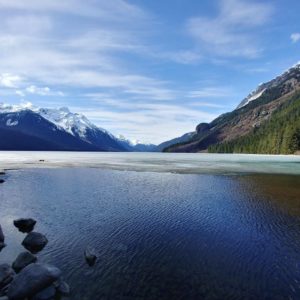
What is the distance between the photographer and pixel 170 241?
28.1 meters

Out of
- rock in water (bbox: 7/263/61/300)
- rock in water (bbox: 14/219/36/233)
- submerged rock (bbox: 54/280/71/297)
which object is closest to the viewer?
rock in water (bbox: 7/263/61/300)

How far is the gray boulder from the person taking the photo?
57.1 ft

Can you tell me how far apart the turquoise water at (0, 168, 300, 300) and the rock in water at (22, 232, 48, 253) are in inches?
26.8

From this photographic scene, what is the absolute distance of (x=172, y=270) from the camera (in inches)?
854

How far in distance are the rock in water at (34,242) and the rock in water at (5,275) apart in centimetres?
591

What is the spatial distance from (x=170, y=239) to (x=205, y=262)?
237 inches

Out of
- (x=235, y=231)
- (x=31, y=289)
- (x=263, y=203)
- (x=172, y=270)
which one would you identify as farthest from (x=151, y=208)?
(x=31, y=289)

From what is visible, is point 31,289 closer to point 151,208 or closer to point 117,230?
point 117,230

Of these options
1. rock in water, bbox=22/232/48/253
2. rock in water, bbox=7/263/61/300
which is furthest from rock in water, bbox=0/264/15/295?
rock in water, bbox=22/232/48/253

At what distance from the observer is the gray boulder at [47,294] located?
17.4 metres

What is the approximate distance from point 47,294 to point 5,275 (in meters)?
3.56

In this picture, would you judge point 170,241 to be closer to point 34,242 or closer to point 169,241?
point 169,241

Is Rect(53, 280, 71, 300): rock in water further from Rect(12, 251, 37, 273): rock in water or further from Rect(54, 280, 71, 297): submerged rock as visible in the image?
Rect(12, 251, 37, 273): rock in water

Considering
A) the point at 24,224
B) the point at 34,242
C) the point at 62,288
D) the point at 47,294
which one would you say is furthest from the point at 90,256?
the point at 24,224
